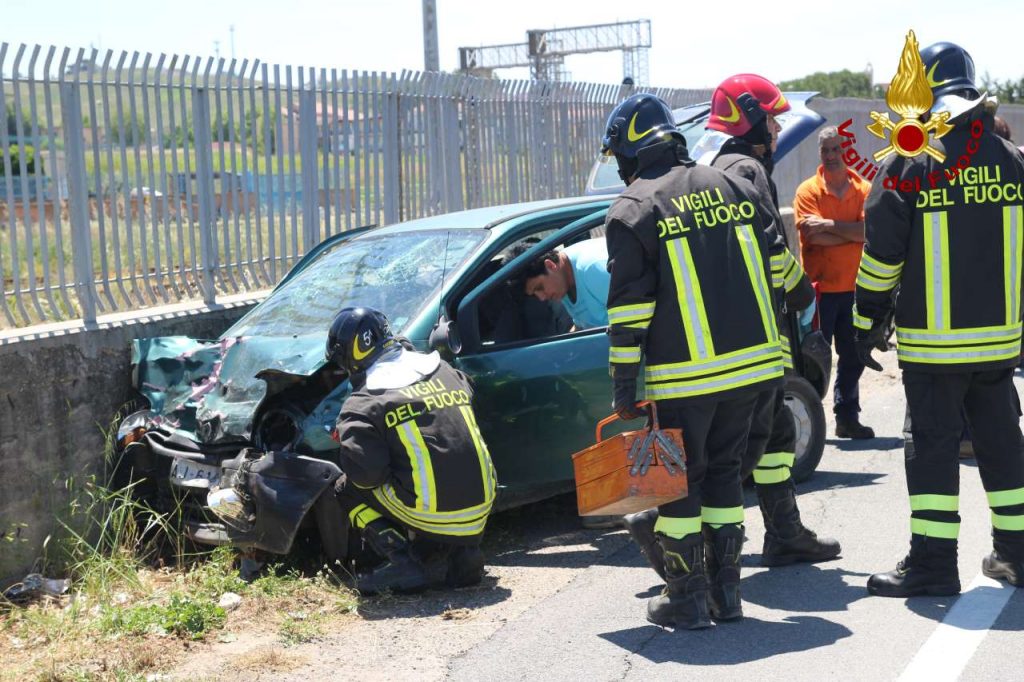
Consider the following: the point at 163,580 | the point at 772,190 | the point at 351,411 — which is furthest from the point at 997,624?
the point at 163,580

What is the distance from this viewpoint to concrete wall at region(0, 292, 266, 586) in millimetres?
5770

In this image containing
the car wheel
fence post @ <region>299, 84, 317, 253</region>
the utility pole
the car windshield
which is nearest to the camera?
the car windshield

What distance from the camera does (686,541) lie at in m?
4.42

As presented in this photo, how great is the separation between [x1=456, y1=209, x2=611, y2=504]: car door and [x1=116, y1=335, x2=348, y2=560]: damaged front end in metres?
0.67

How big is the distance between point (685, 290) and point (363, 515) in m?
1.78

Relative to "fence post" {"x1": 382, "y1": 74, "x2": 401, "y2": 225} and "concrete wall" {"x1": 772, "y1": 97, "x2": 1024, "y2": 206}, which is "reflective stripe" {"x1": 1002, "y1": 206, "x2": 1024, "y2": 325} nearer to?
"fence post" {"x1": 382, "y1": 74, "x2": 401, "y2": 225}

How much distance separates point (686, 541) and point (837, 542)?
44.9 inches

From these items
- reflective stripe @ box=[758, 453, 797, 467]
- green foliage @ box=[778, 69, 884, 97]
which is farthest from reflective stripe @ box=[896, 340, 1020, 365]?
green foliage @ box=[778, 69, 884, 97]

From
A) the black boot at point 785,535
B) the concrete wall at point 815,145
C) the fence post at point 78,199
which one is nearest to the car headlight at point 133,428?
the fence post at point 78,199

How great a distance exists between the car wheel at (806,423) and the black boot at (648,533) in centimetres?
201

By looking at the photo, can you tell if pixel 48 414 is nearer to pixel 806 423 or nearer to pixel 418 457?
pixel 418 457

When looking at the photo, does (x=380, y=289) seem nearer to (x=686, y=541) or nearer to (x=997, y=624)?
(x=686, y=541)

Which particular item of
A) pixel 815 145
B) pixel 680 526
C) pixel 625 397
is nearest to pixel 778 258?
pixel 625 397

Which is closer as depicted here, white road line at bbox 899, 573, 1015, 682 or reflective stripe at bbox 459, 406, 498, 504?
white road line at bbox 899, 573, 1015, 682
